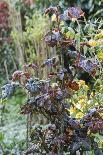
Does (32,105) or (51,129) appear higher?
(32,105)

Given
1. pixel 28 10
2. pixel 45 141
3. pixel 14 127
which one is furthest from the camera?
pixel 28 10

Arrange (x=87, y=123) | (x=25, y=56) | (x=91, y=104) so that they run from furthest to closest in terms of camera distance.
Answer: (x=25, y=56) → (x=91, y=104) → (x=87, y=123)

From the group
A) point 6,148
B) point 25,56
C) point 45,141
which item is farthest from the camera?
point 25,56

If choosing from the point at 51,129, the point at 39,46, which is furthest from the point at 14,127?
the point at 51,129

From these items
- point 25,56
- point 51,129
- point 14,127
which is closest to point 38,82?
point 51,129

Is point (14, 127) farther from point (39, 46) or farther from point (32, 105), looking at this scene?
point (32, 105)

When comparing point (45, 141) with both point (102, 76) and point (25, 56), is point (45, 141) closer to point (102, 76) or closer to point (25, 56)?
point (102, 76)

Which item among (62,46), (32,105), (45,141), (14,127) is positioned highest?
(62,46)

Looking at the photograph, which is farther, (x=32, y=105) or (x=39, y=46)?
(x=39, y=46)

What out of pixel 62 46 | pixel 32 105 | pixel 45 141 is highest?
pixel 62 46
